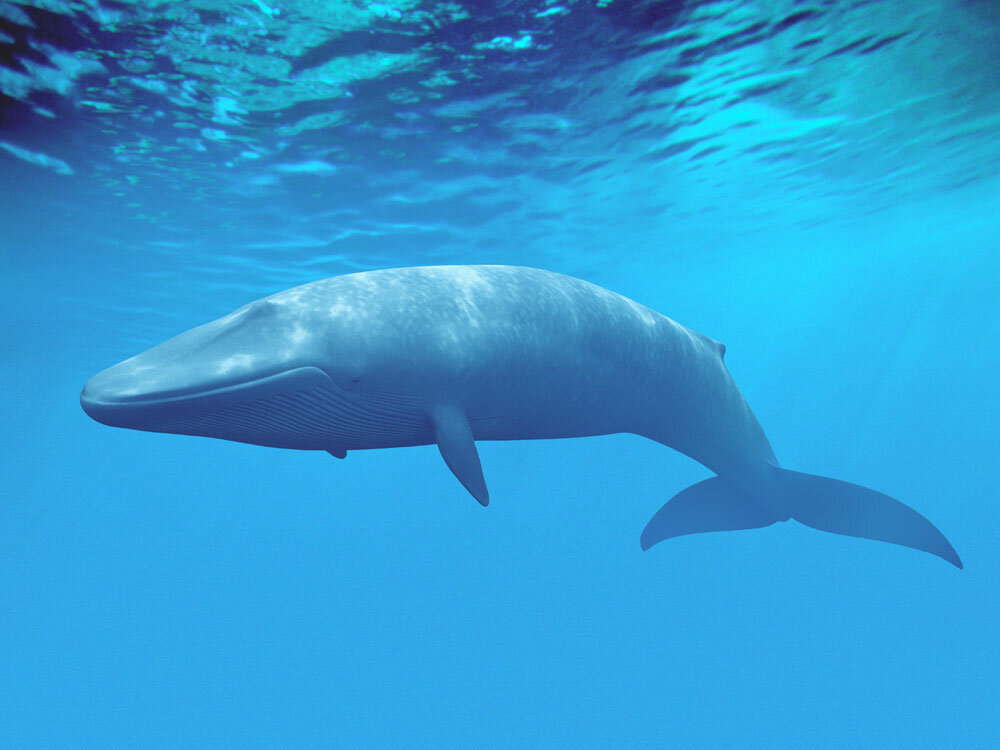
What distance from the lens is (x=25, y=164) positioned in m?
13.1

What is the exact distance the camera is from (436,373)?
3.97 m

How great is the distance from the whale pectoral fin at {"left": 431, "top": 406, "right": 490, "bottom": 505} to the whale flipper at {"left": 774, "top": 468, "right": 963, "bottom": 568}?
4484mm

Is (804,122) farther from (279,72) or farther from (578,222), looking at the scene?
(279,72)

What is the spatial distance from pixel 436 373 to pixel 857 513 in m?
5.46

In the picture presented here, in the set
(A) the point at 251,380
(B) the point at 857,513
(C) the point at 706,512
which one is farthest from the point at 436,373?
(B) the point at 857,513

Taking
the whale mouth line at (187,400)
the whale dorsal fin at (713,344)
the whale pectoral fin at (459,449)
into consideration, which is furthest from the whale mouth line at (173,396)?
the whale dorsal fin at (713,344)

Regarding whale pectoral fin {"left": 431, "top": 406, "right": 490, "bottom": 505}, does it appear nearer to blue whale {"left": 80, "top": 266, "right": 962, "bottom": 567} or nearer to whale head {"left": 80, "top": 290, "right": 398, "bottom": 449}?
blue whale {"left": 80, "top": 266, "right": 962, "bottom": 567}

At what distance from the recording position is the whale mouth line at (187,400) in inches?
119

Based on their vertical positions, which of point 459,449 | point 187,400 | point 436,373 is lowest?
point 459,449

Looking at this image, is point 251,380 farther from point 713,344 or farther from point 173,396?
point 713,344

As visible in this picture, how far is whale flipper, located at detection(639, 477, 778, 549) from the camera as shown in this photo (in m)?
7.70

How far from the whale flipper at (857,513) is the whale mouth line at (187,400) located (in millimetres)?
5813

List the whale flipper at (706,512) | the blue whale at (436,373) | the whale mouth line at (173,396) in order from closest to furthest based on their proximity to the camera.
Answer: the whale mouth line at (173,396), the blue whale at (436,373), the whale flipper at (706,512)

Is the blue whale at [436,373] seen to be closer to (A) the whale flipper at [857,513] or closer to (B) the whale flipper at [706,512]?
(A) the whale flipper at [857,513]
